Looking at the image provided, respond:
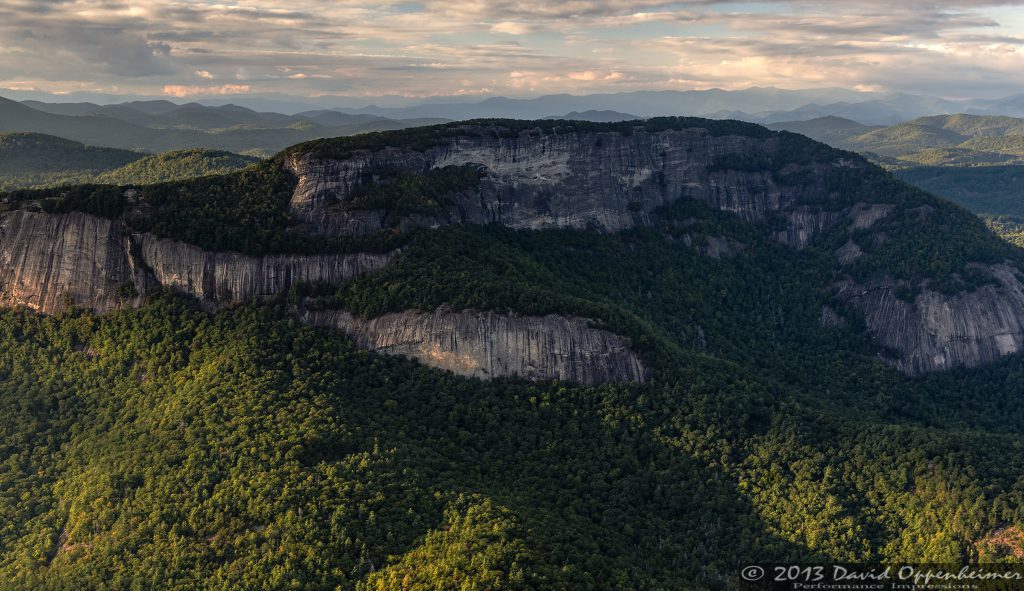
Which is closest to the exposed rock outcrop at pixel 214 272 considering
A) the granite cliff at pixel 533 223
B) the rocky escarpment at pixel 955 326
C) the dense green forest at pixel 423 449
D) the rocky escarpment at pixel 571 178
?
the granite cliff at pixel 533 223

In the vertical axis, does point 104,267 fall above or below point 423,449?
above

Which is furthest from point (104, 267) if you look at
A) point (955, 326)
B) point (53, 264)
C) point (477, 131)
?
point (955, 326)

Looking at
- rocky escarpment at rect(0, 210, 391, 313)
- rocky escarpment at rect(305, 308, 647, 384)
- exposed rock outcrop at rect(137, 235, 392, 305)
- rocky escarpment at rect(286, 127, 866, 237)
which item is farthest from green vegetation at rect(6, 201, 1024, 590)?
rocky escarpment at rect(286, 127, 866, 237)

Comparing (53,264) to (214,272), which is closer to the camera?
(53,264)

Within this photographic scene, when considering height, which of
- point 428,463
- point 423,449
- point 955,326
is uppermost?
point 955,326

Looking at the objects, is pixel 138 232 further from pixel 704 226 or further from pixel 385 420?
pixel 704 226

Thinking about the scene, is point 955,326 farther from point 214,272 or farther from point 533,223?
point 214,272

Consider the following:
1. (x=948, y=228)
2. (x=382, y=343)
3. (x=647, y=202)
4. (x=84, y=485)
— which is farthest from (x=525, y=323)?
(x=948, y=228)

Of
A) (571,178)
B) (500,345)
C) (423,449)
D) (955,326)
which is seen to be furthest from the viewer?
(571,178)
